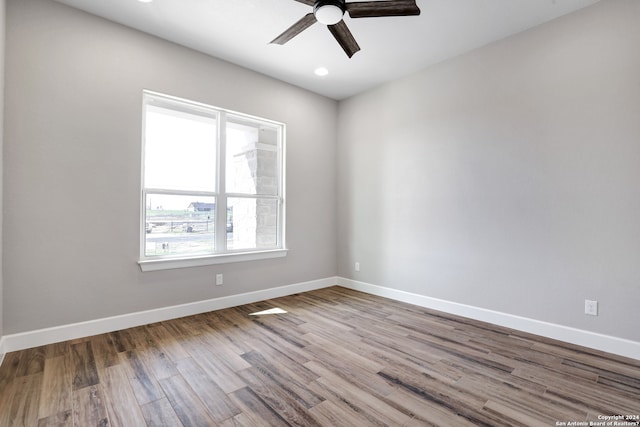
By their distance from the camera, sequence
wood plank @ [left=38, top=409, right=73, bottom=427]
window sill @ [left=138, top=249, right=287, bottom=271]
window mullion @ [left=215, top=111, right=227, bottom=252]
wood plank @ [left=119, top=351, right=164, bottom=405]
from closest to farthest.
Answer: wood plank @ [left=38, top=409, right=73, bottom=427] < wood plank @ [left=119, top=351, right=164, bottom=405] < window sill @ [left=138, top=249, right=287, bottom=271] < window mullion @ [left=215, top=111, right=227, bottom=252]

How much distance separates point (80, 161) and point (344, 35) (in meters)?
2.61

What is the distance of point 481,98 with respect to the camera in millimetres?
3318

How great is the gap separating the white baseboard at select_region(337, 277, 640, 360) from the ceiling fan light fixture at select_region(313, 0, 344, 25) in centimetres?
317

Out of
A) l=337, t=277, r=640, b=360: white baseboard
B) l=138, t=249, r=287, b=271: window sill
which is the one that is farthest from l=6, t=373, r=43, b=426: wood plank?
l=337, t=277, r=640, b=360: white baseboard

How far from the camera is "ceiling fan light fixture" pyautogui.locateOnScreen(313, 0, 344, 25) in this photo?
204 centimetres

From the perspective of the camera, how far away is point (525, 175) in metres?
2.98

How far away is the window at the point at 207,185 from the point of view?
3250 mm

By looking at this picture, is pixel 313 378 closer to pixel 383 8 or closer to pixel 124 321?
pixel 124 321

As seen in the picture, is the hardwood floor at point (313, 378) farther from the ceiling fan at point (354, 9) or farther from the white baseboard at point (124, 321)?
the ceiling fan at point (354, 9)

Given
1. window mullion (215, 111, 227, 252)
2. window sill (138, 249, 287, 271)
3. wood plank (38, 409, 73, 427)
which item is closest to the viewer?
wood plank (38, 409, 73, 427)

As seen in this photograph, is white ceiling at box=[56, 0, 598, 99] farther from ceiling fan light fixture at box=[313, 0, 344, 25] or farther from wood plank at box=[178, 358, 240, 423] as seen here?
wood plank at box=[178, 358, 240, 423]

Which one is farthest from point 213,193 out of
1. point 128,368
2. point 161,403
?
point 161,403

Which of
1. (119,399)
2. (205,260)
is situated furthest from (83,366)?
(205,260)

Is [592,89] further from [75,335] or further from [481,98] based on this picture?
[75,335]
